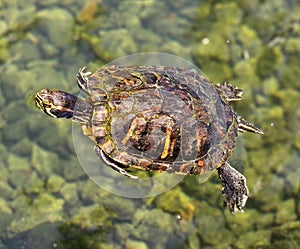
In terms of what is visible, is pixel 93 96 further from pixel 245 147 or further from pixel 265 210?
pixel 265 210

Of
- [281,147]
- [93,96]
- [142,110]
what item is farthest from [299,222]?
[93,96]

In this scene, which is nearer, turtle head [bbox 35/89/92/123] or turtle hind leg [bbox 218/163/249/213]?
turtle head [bbox 35/89/92/123]

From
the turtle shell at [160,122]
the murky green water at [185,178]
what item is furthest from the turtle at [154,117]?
the murky green water at [185,178]

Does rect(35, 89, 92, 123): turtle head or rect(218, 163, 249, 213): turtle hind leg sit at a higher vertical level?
rect(35, 89, 92, 123): turtle head

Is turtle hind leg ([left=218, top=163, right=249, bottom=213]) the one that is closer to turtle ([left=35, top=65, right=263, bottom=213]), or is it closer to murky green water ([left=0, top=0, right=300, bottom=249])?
turtle ([left=35, top=65, right=263, bottom=213])

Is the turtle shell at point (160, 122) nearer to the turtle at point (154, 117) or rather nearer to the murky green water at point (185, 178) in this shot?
the turtle at point (154, 117)

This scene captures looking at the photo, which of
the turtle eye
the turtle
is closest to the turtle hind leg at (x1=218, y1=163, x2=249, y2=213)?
the turtle
